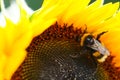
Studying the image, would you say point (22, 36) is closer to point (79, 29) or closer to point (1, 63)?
point (1, 63)

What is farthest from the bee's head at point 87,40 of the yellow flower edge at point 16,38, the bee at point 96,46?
the yellow flower edge at point 16,38

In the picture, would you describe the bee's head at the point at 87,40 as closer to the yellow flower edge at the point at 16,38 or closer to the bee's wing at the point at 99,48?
the bee's wing at the point at 99,48

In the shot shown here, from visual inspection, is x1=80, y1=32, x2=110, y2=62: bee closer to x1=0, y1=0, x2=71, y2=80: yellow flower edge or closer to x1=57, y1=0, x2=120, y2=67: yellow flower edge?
x1=57, y1=0, x2=120, y2=67: yellow flower edge

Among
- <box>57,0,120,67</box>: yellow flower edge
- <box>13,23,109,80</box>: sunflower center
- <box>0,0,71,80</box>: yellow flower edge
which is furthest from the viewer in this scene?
<box>57,0,120,67</box>: yellow flower edge

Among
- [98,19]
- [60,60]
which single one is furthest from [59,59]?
[98,19]

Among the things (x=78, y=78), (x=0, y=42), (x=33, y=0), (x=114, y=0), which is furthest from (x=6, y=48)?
(x=114, y=0)

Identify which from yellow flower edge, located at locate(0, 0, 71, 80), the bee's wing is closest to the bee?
the bee's wing

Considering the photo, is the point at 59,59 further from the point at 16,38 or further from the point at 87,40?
the point at 16,38
